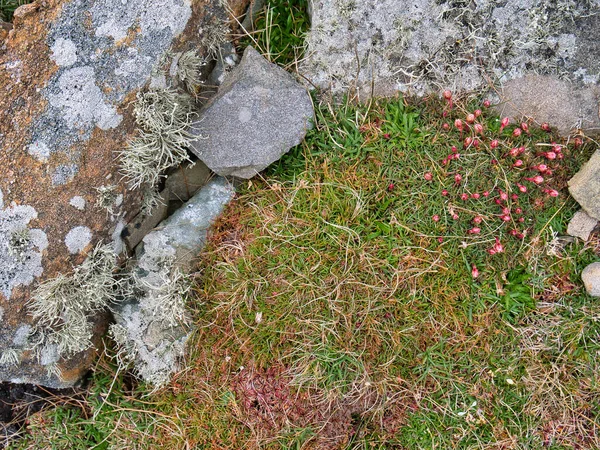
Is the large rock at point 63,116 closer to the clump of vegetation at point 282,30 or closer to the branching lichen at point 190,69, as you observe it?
the branching lichen at point 190,69

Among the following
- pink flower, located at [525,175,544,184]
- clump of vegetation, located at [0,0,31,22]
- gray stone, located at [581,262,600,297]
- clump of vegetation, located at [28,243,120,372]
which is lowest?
gray stone, located at [581,262,600,297]

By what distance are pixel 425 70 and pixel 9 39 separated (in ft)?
9.35

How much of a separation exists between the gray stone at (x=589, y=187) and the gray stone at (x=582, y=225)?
42mm

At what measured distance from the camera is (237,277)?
3887 mm

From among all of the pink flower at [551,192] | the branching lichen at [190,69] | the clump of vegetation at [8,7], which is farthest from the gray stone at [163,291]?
the pink flower at [551,192]

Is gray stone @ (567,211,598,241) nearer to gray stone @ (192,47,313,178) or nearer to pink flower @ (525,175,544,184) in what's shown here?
pink flower @ (525,175,544,184)

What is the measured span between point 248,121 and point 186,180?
721 millimetres

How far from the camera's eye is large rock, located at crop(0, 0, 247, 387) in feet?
10.8

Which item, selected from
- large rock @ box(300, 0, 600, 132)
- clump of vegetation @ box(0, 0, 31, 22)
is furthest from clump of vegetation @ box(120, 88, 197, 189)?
clump of vegetation @ box(0, 0, 31, 22)

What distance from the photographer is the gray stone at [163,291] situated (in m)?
3.84

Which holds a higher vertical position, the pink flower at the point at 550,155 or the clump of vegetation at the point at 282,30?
the clump of vegetation at the point at 282,30

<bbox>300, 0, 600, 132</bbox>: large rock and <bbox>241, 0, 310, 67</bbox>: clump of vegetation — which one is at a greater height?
<bbox>241, 0, 310, 67</bbox>: clump of vegetation

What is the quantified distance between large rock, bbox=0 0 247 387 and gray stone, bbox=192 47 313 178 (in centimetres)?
51

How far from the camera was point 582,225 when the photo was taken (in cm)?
372
